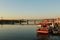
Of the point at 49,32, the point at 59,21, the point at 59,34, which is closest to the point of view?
the point at 59,34

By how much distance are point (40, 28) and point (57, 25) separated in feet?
24.8

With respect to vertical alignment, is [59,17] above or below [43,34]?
above

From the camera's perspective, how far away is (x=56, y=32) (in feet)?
255

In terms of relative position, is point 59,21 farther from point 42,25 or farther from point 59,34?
point 59,34

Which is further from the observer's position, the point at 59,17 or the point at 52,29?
the point at 59,17

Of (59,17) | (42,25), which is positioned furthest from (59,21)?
(42,25)

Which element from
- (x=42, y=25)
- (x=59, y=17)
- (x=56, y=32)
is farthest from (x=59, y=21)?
(x=56, y=32)

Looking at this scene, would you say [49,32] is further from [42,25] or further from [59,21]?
[59,21]

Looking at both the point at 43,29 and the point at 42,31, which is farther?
the point at 43,29

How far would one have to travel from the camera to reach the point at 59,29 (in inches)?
3137

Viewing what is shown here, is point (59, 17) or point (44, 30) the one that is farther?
point (59, 17)

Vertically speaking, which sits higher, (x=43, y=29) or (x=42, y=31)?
(x=43, y=29)

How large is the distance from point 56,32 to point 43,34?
5907mm

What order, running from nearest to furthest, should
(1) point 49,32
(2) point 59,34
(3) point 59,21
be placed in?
(2) point 59,34
(1) point 49,32
(3) point 59,21
